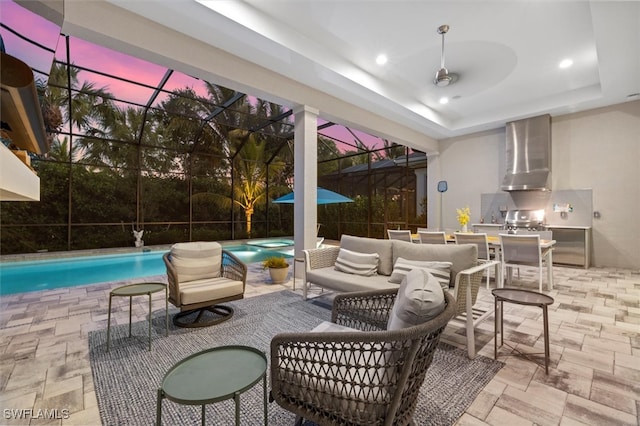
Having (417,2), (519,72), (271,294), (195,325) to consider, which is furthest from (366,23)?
(195,325)

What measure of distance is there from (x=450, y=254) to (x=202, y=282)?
272 centimetres

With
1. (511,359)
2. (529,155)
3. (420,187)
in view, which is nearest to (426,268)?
(511,359)

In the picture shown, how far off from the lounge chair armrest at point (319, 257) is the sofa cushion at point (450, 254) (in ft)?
3.52

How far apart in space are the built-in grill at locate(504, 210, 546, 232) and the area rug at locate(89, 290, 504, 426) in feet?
18.7

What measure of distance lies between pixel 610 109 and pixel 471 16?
486 cm

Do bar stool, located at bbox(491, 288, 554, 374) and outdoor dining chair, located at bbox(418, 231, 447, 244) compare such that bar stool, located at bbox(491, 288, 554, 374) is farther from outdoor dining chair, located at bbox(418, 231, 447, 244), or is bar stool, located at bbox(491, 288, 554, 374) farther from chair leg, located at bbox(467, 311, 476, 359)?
outdoor dining chair, located at bbox(418, 231, 447, 244)

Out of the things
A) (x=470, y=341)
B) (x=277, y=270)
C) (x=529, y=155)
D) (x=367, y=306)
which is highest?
(x=529, y=155)

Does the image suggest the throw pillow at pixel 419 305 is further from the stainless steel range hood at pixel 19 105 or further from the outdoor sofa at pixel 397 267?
the stainless steel range hood at pixel 19 105

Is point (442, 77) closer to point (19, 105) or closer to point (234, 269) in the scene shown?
point (234, 269)

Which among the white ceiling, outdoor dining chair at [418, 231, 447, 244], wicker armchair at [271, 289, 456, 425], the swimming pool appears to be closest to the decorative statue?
the swimming pool

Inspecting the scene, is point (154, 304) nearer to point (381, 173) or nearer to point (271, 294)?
point (271, 294)

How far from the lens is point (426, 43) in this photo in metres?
4.20

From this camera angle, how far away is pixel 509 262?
4.31m

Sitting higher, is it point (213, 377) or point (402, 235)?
point (402, 235)
